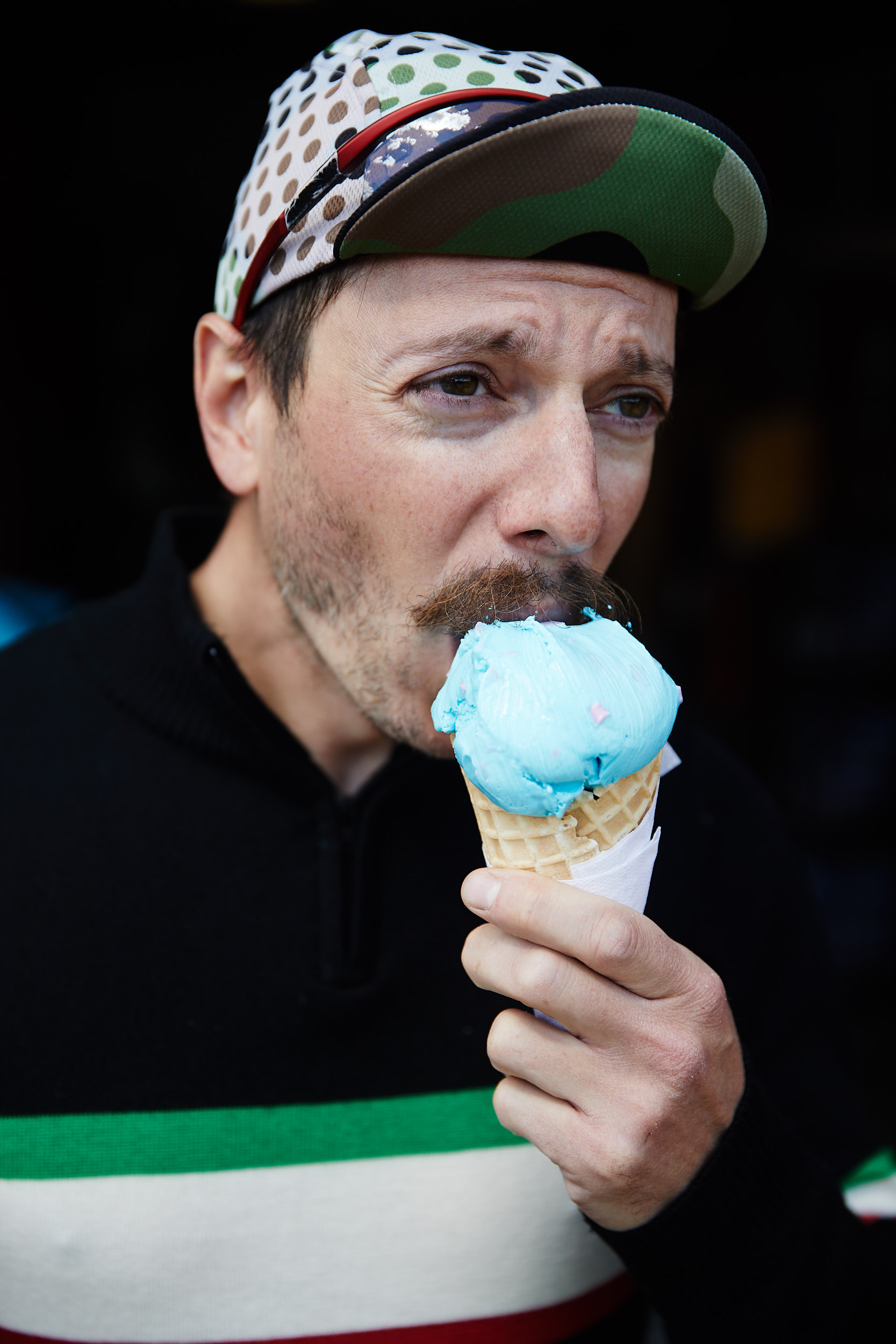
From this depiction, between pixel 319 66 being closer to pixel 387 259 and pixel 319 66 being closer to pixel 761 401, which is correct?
pixel 387 259

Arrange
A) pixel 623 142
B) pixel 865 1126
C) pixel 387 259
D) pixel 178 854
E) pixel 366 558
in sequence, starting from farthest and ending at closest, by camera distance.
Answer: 1. pixel 865 1126
2. pixel 178 854
3. pixel 366 558
4. pixel 387 259
5. pixel 623 142

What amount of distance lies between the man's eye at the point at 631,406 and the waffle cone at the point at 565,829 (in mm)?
679

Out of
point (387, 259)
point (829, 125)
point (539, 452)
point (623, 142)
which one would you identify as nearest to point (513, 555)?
point (539, 452)

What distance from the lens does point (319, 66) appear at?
1778mm

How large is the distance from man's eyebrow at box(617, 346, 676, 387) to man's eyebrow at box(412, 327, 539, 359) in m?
0.18

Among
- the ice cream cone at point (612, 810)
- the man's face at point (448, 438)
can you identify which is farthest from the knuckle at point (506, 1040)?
the man's face at point (448, 438)

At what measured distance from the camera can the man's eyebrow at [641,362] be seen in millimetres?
1672

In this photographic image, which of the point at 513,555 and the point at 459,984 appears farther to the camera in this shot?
the point at 459,984

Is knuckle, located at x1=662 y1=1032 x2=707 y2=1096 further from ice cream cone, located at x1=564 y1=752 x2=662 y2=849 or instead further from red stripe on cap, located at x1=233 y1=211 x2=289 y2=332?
red stripe on cap, located at x1=233 y1=211 x2=289 y2=332

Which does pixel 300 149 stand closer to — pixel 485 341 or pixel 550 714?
pixel 485 341

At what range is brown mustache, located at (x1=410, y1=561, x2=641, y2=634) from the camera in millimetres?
1602

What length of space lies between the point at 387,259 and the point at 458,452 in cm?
34

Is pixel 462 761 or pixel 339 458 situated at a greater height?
pixel 339 458

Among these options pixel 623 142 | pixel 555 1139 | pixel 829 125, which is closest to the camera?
pixel 555 1139
